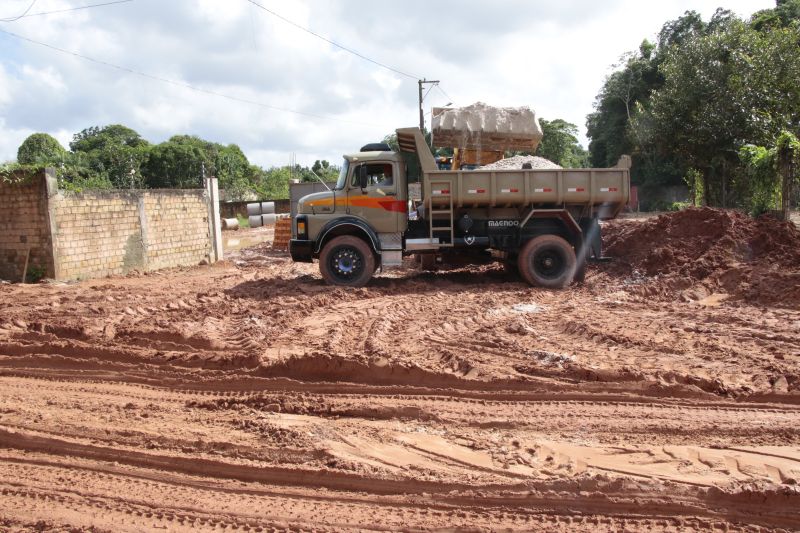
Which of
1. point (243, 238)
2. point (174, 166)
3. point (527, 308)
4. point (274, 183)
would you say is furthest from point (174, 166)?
point (527, 308)

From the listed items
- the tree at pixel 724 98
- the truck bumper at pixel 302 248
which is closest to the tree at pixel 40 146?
the truck bumper at pixel 302 248

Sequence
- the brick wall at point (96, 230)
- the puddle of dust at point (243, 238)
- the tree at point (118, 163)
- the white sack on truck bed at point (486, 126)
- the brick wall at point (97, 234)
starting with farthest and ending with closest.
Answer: the tree at point (118, 163) → the puddle of dust at point (243, 238) → the brick wall at point (97, 234) → the brick wall at point (96, 230) → the white sack on truck bed at point (486, 126)

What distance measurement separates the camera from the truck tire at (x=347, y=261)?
11.1 meters

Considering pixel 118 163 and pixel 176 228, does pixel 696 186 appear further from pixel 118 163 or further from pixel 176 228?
pixel 118 163

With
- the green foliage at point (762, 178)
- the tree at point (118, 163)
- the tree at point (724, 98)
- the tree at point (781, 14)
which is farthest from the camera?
the tree at point (118, 163)

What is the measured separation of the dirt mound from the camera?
367 inches

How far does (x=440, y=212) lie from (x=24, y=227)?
8.87 m

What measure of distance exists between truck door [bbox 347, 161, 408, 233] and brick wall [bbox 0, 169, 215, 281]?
255 inches

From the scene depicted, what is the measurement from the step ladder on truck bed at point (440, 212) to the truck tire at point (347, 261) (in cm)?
127

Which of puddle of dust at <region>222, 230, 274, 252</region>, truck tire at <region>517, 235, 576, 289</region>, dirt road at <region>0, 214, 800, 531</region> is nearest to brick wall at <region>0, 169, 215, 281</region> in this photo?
dirt road at <region>0, 214, 800, 531</region>

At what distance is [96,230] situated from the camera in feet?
44.5

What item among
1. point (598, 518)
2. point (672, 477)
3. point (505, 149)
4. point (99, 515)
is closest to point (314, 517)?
point (99, 515)

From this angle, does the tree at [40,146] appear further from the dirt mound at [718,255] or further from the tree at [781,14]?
the tree at [781,14]

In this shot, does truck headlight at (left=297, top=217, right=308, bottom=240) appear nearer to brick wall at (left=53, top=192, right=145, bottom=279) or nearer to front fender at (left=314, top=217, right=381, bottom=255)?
front fender at (left=314, top=217, right=381, bottom=255)
